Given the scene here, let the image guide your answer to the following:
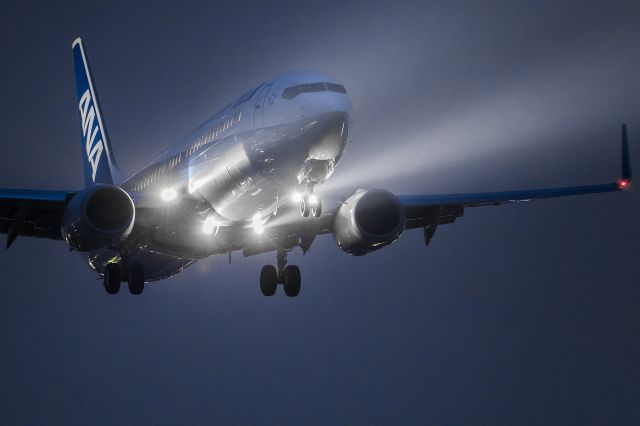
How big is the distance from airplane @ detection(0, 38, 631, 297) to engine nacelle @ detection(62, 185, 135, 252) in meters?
0.03

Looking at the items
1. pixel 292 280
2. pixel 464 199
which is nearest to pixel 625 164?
pixel 464 199

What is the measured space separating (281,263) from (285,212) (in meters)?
4.37

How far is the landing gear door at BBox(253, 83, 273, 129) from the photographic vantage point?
2423 centimetres

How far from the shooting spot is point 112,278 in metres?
29.7

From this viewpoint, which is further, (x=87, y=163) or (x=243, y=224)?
(x=87, y=163)

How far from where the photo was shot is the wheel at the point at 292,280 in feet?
104

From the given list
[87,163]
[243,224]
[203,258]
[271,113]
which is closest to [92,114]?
[87,163]

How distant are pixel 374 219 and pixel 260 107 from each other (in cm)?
557

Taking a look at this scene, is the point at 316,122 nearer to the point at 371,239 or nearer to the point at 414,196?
the point at 371,239

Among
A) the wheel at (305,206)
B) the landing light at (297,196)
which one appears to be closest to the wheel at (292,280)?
the landing light at (297,196)

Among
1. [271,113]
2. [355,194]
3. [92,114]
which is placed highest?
[92,114]

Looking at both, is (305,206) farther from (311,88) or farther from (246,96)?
(246,96)

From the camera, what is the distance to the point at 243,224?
27.6 meters

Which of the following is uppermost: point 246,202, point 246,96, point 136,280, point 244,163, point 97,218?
point 246,96
